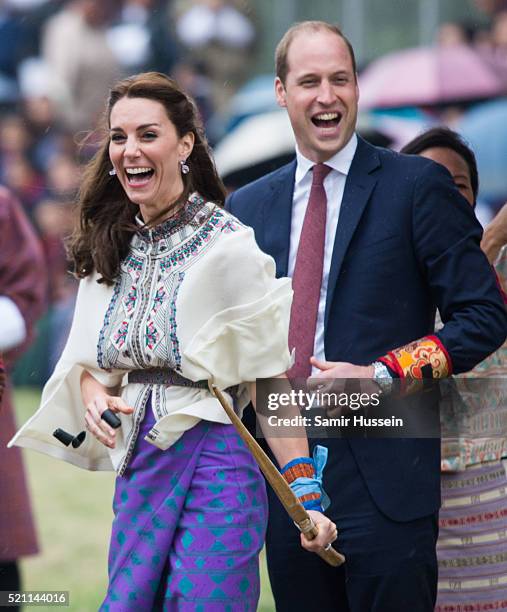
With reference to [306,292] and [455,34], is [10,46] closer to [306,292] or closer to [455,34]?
[455,34]

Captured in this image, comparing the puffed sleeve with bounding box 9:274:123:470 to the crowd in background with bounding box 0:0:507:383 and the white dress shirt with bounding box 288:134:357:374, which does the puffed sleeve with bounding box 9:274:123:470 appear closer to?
the white dress shirt with bounding box 288:134:357:374

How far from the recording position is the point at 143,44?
11.4m

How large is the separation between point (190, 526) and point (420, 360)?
73 centimetres

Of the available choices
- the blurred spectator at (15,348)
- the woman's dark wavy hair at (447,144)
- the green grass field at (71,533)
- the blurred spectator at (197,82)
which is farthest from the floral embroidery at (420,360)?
the blurred spectator at (197,82)

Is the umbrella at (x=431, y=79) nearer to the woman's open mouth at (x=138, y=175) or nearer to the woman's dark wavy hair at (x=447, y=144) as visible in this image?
the woman's dark wavy hair at (x=447, y=144)

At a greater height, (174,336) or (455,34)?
(455,34)

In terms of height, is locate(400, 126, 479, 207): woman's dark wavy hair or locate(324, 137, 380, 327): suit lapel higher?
locate(400, 126, 479, 207): woman's dark wavy hair

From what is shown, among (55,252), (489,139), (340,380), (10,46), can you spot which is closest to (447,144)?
(340,380)

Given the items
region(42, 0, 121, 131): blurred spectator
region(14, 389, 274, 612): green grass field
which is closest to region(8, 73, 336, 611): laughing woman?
region(14, 389, 274, 612): green grass field

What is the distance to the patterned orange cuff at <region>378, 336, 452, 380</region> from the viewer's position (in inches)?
140

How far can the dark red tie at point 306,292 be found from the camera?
3727 mm

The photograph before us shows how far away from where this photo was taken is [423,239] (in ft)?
11.9

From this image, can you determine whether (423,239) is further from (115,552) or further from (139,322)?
(115,552)

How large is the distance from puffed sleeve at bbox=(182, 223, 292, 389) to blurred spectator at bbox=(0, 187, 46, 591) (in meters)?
1.73
